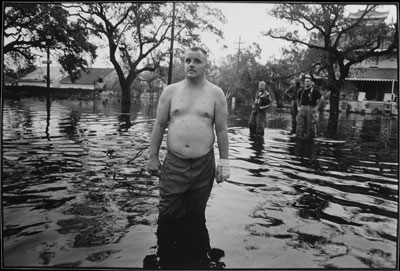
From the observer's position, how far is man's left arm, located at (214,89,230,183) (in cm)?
301

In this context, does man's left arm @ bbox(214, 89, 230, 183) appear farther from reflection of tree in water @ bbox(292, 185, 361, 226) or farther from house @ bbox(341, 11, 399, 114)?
house @ bbox(341, 11, 399, 114)

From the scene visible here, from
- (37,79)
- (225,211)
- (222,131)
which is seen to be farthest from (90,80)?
(222,131)

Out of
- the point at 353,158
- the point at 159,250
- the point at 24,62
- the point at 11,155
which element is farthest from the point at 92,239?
the point at 24,62

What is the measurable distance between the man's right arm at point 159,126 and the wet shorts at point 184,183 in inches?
4.5

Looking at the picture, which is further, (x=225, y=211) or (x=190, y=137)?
(x=225, y=211)

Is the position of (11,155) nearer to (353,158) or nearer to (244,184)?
(244,184)

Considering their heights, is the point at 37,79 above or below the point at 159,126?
above

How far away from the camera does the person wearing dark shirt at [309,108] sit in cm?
992

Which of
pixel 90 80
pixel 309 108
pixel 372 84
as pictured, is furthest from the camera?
pixel 90 80

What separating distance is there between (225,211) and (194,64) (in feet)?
5.79

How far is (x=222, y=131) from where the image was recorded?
3.10 meters

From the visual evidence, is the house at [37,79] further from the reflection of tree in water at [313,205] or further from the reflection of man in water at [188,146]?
the reflection of man in water at [188,146]

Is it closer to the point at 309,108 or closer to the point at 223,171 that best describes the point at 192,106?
the point at 223,171

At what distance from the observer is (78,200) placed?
12.7 feet
